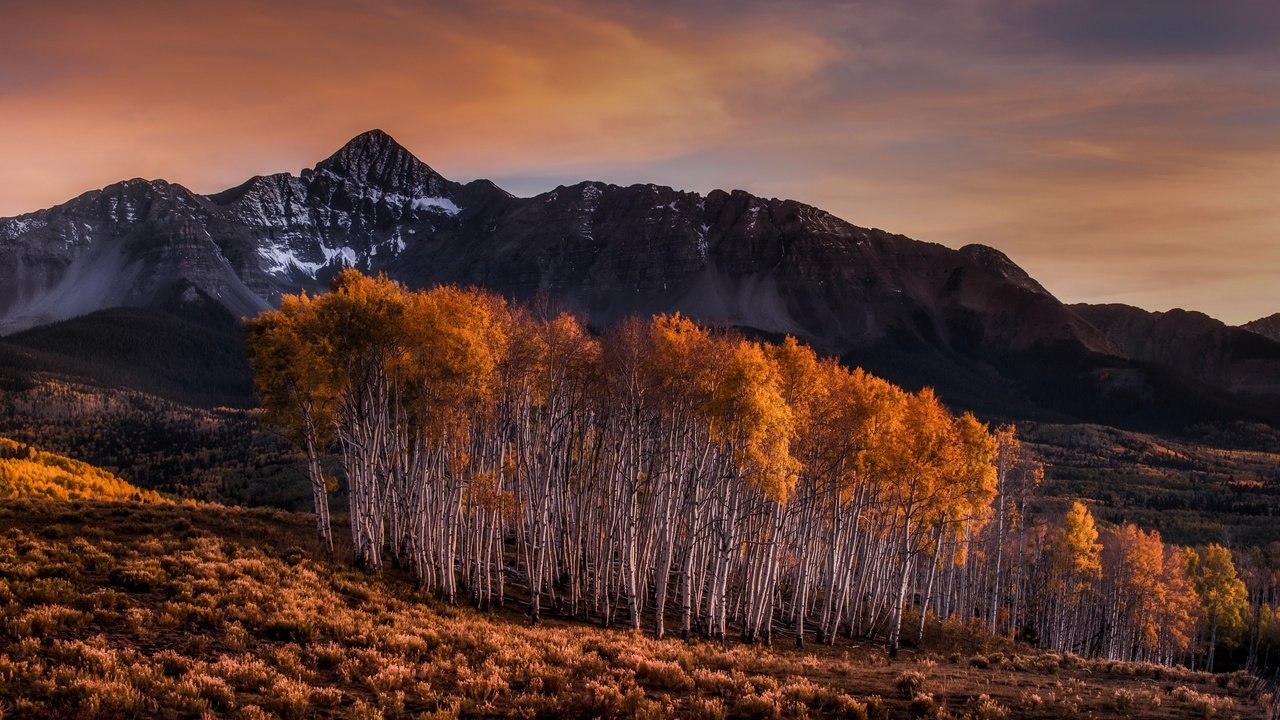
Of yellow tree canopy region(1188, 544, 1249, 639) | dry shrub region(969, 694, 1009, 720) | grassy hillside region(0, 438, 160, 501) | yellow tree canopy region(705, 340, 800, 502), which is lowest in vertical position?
yellow tree canopy region(1188, 544, 1249, 639)

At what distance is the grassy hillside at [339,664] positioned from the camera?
12.9 metres

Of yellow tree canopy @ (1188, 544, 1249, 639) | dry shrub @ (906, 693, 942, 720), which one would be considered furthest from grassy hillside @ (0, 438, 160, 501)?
yellow tree canopy @ (1188, 544, 1249, 639)

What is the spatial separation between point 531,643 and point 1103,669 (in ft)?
80.2

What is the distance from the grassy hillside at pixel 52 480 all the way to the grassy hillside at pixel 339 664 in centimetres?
2670

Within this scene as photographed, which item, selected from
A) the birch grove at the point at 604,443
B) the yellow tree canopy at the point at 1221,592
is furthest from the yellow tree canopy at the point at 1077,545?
the yellow tree canopy at the point at 1221,592

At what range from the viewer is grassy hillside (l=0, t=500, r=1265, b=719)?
12.9 meters

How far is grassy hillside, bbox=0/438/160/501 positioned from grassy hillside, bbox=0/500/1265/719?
26702 millimetres

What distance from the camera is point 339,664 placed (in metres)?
16.0

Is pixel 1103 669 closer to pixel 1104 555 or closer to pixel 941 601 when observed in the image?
pixel 941 601

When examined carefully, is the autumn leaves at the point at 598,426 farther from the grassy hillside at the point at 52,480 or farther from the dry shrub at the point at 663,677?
the grassy hillside at the point at 52,480

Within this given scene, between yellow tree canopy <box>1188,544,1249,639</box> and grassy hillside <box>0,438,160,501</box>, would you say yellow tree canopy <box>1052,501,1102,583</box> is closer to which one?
yellow tree canopy <box>1188,544,1249,639</box>

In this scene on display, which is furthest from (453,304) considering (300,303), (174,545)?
(174,545)

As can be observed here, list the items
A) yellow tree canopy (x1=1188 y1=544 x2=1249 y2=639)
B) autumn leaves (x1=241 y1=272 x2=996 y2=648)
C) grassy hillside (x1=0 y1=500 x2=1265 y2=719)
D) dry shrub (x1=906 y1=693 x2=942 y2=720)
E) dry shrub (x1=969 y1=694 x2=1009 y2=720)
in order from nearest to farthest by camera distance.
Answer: grassy hillside (x1=0 y1=500 x2=1265 y2=719)
dry shrub (x1=969 y1=694 x2=1009 y2=720)
dry shrub (x1=906 y1=693 x2=942 y2=720)
autumn leaves (x1=241 y1=272 x2=996 y2=648)
yellow tree canopy (x1=1188 y1=544 x2=1249 y2=639)

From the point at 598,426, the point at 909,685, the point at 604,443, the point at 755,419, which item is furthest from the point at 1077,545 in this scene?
the point at 909,685
